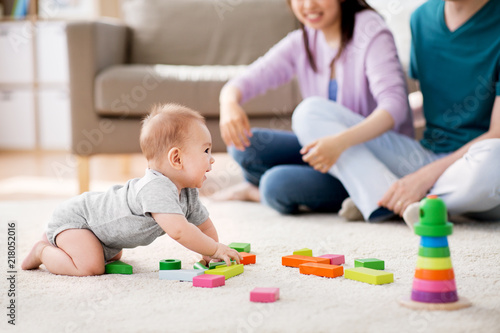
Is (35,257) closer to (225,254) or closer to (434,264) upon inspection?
(225,254)

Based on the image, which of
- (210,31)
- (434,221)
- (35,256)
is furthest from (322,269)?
(210,31)

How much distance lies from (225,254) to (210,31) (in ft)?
6.37

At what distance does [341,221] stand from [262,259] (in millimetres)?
497

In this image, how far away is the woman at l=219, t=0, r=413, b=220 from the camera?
1.56 meters

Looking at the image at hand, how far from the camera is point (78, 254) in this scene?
3.59ft

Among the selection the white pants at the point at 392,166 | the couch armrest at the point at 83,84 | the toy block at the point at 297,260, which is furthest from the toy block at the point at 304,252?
the couch armrest at the point at 83,84

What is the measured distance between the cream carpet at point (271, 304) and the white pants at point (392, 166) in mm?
→ 92

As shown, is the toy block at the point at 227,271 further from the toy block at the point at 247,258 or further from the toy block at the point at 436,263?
the toy block at the point at 436,263

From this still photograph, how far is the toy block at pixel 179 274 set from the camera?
1040 millimetres

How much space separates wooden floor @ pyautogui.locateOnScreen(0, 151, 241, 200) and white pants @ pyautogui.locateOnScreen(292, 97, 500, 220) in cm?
84

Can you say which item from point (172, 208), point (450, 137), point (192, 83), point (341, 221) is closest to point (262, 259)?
point (172, 208)

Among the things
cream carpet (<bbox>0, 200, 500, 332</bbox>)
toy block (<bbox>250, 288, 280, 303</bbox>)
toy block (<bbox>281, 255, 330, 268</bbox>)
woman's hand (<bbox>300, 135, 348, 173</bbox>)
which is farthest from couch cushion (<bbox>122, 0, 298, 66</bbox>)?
toy block (<bbox>250, 288, 280, 303</bbox>)

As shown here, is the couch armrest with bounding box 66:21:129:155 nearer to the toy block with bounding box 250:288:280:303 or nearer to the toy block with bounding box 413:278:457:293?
the toy block with bounding box 250:288:280:303

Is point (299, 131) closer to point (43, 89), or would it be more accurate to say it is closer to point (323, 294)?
point (323, 294)
